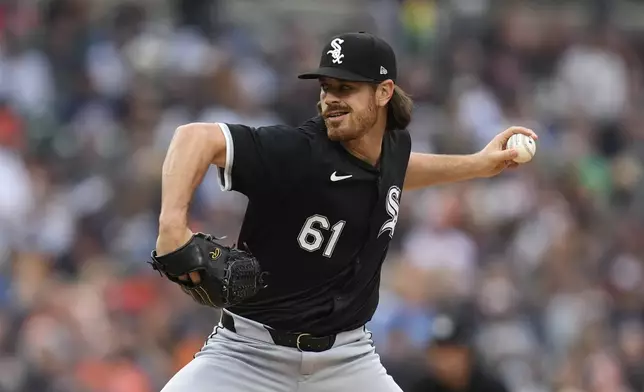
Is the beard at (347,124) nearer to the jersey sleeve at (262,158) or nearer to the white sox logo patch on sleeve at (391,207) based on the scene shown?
the jersey sleeve at (262,158)

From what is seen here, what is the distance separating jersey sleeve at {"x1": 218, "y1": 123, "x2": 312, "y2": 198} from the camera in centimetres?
456

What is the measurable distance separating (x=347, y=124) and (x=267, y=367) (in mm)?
1009

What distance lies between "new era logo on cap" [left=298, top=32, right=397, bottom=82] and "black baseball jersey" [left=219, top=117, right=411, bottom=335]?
0.27 metres

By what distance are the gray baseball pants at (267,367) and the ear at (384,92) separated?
95cm

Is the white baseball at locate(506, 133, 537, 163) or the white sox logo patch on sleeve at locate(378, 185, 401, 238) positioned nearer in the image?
the white sox logo patch on sleeve at locate(378, 185, 401, 238)

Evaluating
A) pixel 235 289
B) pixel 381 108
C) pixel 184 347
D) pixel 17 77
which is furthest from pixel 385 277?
pixel 235 289

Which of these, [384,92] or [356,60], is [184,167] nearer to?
[356,60]

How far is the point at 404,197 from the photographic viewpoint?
1037cm

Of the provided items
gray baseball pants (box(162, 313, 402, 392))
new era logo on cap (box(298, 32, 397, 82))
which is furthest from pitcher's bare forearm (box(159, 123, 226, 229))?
gray baseball pants (box(162, 313, 402, 392))

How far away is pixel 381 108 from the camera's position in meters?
5.04

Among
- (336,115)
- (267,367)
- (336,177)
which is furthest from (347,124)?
(267,367)

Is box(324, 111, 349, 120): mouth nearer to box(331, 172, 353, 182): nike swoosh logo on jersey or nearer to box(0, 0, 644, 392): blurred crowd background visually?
box(331, 172, 353, 182): nike swoosh logo on jersey

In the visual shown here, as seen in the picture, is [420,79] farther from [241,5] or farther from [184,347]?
[184,347]

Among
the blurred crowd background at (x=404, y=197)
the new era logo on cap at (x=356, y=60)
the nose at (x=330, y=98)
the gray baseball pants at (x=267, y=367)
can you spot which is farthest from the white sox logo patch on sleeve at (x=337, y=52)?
the blurred crowd background at (x=404, y=197)
